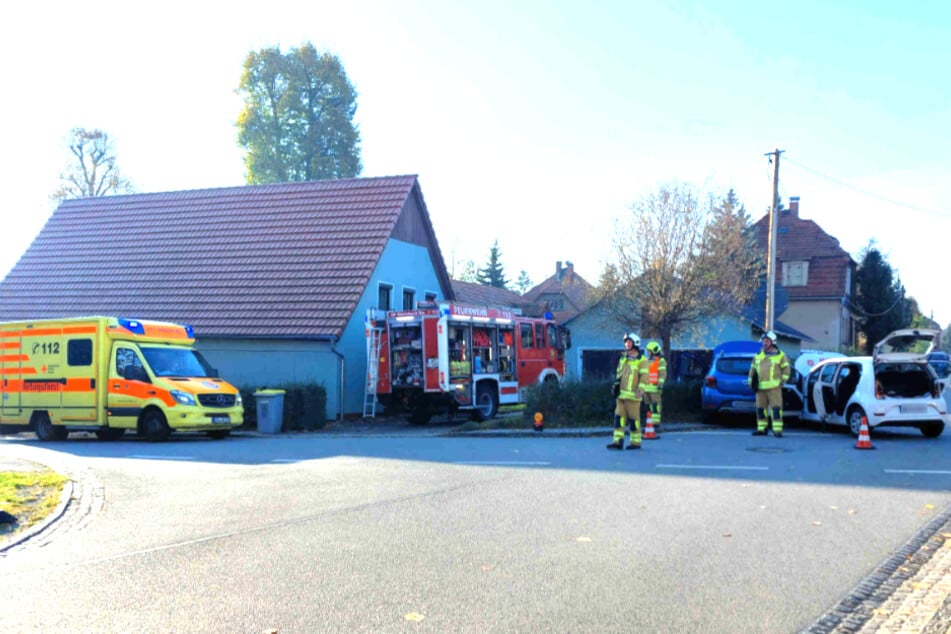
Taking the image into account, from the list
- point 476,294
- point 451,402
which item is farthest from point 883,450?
point 476,294

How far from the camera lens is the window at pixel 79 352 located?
19.0 m

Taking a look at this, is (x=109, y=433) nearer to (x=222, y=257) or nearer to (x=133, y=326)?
(x=133, y=326)

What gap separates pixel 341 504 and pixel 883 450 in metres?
8.87

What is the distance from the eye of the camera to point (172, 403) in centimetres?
1831

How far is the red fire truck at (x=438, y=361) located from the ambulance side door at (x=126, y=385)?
5550 millimetres

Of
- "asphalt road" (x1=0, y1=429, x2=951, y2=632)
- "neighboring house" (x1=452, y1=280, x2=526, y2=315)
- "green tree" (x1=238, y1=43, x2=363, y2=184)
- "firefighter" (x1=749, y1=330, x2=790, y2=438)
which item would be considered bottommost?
"asphalt road" (x1=0, y1=429, x2=951, y2=632)

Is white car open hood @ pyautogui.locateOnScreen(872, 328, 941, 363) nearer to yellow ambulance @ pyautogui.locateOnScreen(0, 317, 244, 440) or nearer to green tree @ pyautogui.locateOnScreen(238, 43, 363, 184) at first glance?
yellow ambulance @ pyautogui.locateOnScreen(0, 317, 244, 440)

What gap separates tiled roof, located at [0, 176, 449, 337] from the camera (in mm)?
25125

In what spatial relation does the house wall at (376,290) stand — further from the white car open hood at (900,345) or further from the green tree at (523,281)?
the green tree at (523,281)

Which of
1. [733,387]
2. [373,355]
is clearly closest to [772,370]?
[733,387]

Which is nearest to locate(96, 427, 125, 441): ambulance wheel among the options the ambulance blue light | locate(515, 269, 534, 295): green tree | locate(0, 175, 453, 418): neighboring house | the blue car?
the ambulance blue light

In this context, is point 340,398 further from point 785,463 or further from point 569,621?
point 569,621

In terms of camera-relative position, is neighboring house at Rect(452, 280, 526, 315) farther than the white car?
Yes

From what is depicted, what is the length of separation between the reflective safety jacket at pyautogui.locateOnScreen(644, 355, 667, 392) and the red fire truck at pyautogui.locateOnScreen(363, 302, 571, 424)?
4883 millimetres
